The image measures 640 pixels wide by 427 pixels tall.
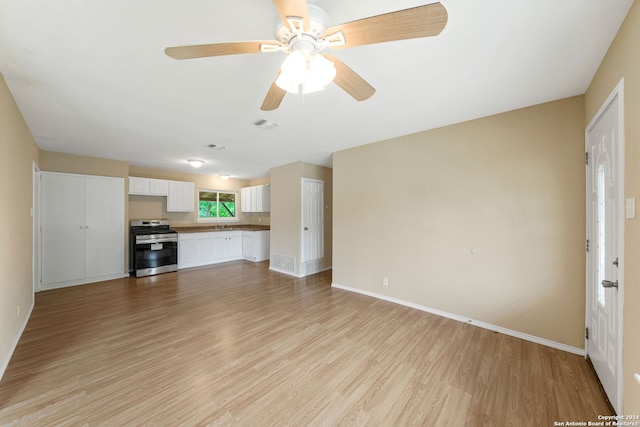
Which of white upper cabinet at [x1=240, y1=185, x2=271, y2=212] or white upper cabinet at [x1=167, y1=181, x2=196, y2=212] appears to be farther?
white upper cabinet at [x1=240, y1=185, x2=271, y2=212]

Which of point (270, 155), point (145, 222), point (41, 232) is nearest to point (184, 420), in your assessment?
point (270, 155)

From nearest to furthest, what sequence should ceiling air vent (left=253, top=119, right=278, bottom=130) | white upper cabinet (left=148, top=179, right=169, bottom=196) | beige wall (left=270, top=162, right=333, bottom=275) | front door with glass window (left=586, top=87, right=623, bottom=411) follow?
1. front door with glass window (left=586, top=87, right=623, bottom=411)
2. ceiling air vent (left=253, top=119, right=278, bottom=130)
3. beige wall (left=270, top=162, right=333, bottom=275)
4. white upper cabinet (left=148, top=179, right=169, bottom=196)

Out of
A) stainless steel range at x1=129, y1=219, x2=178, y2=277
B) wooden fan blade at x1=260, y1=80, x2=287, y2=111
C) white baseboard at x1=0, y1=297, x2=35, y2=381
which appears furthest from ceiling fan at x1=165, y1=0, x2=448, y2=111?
stainless steel range at x1=129, y1=219, x2=178, y2=277

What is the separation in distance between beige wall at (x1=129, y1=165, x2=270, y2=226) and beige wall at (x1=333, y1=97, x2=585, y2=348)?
4514 mm

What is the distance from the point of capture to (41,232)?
13.2 ft

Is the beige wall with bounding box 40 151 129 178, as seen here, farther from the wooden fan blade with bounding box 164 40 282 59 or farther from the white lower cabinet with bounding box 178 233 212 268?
the wooden fan blade with bounding box 164 40 282 59

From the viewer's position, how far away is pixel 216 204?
7.07 m

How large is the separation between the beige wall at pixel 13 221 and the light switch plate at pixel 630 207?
4425mm

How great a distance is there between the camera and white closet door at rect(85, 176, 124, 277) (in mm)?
4496

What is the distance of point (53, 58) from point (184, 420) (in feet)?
8.77

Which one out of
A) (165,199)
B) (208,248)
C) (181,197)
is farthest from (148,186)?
(208,248)

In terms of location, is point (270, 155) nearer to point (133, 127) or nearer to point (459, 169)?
point (133, 127)

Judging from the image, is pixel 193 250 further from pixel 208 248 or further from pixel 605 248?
pixel 605 248

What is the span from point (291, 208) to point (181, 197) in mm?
3078
